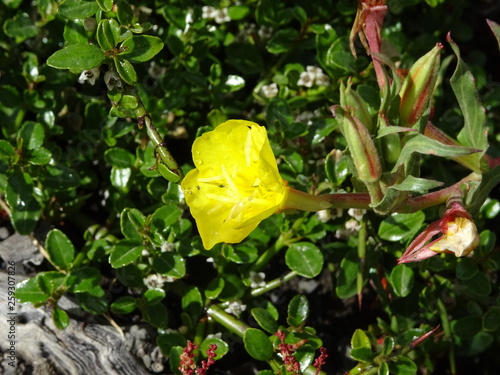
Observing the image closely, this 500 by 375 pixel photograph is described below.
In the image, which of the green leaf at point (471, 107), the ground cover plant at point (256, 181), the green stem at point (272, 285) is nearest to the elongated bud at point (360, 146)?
the ground cover plant at point (256, 181)

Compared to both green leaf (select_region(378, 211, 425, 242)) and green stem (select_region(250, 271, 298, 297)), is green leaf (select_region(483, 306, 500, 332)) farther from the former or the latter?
green stem (select_region(250, 271, 298, 297))

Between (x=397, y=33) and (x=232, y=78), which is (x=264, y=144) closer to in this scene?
(x=232, y=78)

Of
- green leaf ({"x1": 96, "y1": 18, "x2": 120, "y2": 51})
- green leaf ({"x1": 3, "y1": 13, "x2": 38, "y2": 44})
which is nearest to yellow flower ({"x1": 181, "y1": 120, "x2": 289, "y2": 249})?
green leaf ({"x1": 96, "y1": 18, "x2": 120, "y2": 51})

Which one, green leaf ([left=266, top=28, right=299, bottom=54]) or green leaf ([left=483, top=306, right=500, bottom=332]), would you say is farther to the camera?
green leaf ([left=266, top=28, right=299, bottom=54])

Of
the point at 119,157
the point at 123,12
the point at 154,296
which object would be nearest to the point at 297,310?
the point at 154,296

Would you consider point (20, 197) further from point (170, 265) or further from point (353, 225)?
point (353, 225)

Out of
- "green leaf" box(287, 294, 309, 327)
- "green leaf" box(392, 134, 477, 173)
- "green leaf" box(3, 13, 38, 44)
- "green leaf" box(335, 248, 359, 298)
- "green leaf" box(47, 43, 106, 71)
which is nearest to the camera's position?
"green leaf" box(392, 134, 477, 173)

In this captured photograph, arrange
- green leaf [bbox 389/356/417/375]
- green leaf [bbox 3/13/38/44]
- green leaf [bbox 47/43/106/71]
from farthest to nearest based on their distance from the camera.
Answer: green leaf [bbox 3/13/38/44] < green leaf [bbox 389/356/417/375] < green leaf [bbox 47/43/106/71]
